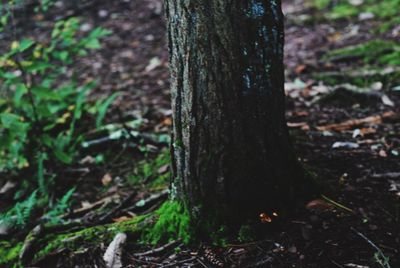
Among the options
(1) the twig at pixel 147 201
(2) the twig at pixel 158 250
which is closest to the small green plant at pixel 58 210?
(1) the twig at pixel 147 201

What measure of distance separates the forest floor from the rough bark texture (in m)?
0.25

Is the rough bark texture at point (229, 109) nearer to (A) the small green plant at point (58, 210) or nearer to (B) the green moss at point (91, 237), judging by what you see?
(B) the green moss at point (91, 237)

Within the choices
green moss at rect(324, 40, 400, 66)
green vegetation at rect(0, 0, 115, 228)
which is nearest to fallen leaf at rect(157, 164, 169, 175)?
green vegetation at rect(0, 0, 115, 228)

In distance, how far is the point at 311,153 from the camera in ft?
9.77

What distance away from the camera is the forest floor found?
2.13 meters

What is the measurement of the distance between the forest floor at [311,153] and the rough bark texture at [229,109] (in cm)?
25

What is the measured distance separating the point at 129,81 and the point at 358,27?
3.22 meters

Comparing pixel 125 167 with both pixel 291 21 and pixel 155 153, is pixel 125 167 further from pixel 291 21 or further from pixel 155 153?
pixel 291 21

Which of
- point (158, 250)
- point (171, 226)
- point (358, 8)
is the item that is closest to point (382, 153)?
point (171, 226)

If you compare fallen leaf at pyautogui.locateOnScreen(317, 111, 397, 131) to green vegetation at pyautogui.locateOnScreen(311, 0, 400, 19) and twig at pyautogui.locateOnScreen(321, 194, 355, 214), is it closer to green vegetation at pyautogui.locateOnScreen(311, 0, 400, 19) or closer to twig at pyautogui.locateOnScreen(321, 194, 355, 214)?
twig at pyautogui.locateOnScreen(321, 194, 355, 214)

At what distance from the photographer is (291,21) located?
679 cm

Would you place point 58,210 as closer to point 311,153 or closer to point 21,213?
point 21,213

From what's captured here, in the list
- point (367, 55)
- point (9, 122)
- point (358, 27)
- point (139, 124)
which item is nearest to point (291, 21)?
point (358, 27)

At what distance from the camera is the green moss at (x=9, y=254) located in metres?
2.53
